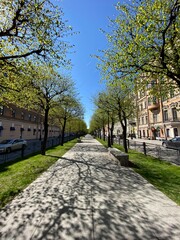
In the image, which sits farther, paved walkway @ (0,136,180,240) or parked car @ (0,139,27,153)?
parked car @ (0,139,27,153)

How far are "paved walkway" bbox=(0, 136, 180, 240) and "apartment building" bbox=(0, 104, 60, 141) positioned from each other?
69.1 ft

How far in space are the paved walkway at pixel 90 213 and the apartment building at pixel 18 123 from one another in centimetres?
2106

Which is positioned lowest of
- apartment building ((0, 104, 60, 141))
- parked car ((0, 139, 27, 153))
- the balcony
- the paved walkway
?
the paved walkway

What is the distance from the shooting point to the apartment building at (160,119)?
30.4 m

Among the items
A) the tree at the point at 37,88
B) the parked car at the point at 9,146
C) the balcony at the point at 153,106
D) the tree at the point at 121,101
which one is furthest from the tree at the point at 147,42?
the balcony at the point at 153,106

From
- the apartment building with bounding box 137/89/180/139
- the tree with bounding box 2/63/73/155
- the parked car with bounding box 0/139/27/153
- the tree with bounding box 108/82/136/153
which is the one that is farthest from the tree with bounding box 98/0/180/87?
the apartment building with bounding box 137/89/180/139

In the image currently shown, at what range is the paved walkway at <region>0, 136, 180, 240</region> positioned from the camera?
294 centimetres

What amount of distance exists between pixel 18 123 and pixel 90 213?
33727 mm

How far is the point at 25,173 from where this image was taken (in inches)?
288

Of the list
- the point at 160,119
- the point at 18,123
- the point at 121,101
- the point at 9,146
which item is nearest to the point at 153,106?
the point at 160,119

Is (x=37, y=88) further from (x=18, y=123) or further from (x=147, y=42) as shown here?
(x=18, y=123)

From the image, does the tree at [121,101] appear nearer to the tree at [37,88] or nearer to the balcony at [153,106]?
the tree at [37,88]

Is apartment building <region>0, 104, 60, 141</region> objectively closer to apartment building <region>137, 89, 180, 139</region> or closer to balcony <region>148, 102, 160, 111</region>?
apartment building <region>137, 89, 180, 139</region>

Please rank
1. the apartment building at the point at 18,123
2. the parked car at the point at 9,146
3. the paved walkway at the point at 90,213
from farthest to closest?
the apartment building at the point at 18,123 → the parked car at the point at 9,146 → the paved walkway at the point at 90,213
